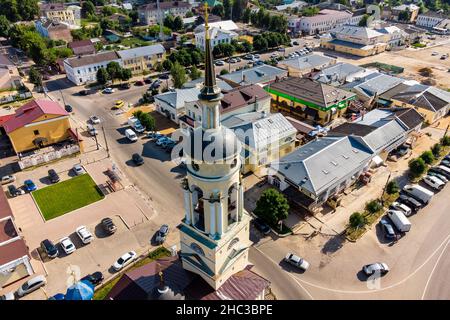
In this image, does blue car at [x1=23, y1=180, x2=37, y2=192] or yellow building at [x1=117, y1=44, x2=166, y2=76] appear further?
yellow building at [x1=117, y1=44, x2=166, y2=76]

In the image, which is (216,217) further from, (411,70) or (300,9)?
(300,9)

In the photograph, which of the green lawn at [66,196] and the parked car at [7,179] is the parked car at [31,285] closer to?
the green lawn at [66,196]

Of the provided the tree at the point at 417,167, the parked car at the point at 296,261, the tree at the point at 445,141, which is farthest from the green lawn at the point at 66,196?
the tree at the point at 445,141

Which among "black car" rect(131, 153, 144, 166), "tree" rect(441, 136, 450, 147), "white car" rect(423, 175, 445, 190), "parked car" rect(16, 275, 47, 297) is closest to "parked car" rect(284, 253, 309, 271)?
"white car" rect(423, 175, 445, 190)

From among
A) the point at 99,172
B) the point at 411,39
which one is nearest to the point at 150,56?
the point at 99,172

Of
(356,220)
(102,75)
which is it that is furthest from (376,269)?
(102,75)

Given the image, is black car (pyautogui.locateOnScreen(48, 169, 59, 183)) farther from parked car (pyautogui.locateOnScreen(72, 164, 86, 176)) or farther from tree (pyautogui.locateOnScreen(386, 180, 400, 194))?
tree (pyautogui.locateOnScreen(386, 180, 400, 194))
